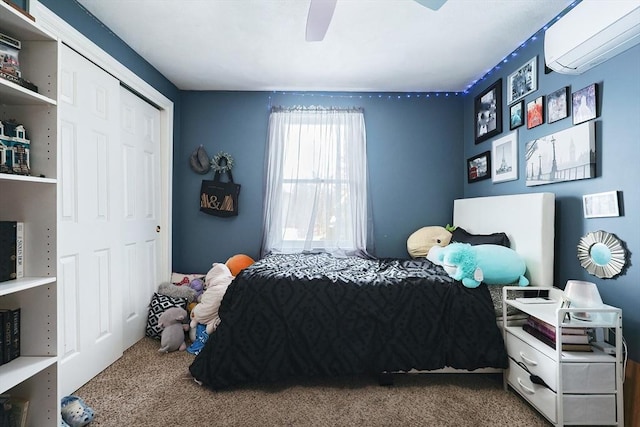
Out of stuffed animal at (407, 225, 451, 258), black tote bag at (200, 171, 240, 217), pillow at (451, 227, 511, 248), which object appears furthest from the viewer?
black tote bag at (200, 171, 240, 217)

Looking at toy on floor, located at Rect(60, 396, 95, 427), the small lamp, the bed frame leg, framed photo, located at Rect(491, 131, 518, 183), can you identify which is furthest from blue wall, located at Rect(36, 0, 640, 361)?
the small lamp

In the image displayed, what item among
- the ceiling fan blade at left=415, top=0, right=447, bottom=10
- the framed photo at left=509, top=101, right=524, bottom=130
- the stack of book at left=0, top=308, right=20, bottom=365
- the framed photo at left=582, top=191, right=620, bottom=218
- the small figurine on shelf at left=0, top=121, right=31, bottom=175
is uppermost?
the ceiling fan blade at left=415, top=0, right=447, bottom=10

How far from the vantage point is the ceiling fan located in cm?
159

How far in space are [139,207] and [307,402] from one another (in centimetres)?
216

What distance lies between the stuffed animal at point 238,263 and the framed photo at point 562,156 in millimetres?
2612

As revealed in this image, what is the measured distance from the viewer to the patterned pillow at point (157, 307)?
9.20 ft

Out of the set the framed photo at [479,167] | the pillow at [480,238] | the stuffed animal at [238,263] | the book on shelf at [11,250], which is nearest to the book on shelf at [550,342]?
the pillow at [480,238]

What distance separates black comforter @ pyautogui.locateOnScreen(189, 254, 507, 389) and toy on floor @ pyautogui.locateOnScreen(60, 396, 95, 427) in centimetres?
57

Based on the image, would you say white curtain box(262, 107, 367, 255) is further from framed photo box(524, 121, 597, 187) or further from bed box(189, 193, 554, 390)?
framed photo box(524, 121, 597, 187)

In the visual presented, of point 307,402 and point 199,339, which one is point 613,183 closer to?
point 307,402

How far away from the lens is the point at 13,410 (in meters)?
1.38

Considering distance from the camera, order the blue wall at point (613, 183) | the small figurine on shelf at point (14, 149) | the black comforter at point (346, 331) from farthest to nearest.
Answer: the black comforter at point (346, 331)
the blue wall at point (613, 183)
the small figurine on shelf at point (14, 149)

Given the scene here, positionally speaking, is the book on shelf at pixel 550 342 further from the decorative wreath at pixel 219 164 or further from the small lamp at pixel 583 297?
the decorative wreath at pixel 219 164

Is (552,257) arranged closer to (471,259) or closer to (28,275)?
(471,259)
